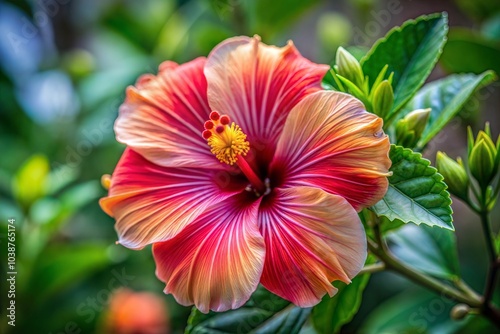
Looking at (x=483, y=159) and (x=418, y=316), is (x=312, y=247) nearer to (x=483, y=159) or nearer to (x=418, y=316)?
(x=483, y=159)

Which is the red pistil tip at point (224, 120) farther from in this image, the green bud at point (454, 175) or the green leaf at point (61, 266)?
the green leaf at point (61, 266)

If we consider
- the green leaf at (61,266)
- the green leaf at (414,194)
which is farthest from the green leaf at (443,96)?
the green leaf at (61,266)

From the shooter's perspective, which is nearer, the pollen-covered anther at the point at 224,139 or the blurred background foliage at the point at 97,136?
the pollen-covered anther at the point at 224,139

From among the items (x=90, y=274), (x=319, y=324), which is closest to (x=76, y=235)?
(x=90, y=274)

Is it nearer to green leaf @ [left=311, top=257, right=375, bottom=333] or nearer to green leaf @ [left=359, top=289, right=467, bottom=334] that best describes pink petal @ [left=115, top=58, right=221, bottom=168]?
green leaf @ [left=311, top=257, right=375, bottom=333]

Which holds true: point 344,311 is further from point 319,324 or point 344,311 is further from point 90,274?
point 90,274

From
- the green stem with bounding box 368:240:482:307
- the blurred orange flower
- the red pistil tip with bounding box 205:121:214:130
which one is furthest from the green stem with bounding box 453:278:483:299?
the blurred orange flower
